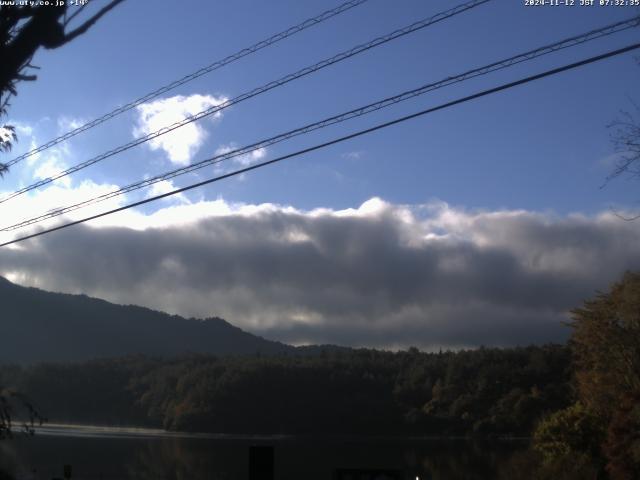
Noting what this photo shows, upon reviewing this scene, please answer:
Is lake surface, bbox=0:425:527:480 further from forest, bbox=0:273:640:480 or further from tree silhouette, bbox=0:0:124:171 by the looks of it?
tree silhouette, bbox=0:0:124:171

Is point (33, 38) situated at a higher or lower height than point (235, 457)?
higher

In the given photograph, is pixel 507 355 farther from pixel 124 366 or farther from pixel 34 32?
pixel 34 32

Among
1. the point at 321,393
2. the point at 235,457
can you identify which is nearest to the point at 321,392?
the point at 321,393

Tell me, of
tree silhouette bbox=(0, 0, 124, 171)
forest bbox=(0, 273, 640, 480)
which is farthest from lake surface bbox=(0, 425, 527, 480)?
tree silhouette bbox=(0, 0, 124, 171)

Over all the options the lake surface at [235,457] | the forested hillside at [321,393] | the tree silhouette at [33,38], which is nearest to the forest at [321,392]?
→ the forested hillside at [321,393]

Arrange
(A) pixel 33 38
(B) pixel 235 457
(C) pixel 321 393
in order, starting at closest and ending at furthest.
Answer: (A) pixel 33 38, (B) pixel 235 457, (C) pixel 321 393

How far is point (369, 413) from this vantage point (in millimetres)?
123875

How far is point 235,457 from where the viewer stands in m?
74.2

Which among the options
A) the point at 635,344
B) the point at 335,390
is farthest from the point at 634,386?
the point at 335,390

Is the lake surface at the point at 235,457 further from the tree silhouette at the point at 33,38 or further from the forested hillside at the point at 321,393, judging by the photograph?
the tree silhouette at the point at 33,38

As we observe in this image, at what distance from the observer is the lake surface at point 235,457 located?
5616 cm

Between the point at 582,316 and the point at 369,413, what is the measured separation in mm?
76164

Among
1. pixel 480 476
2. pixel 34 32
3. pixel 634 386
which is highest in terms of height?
pixel 34 32

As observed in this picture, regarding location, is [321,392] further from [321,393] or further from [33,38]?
[33,38]
